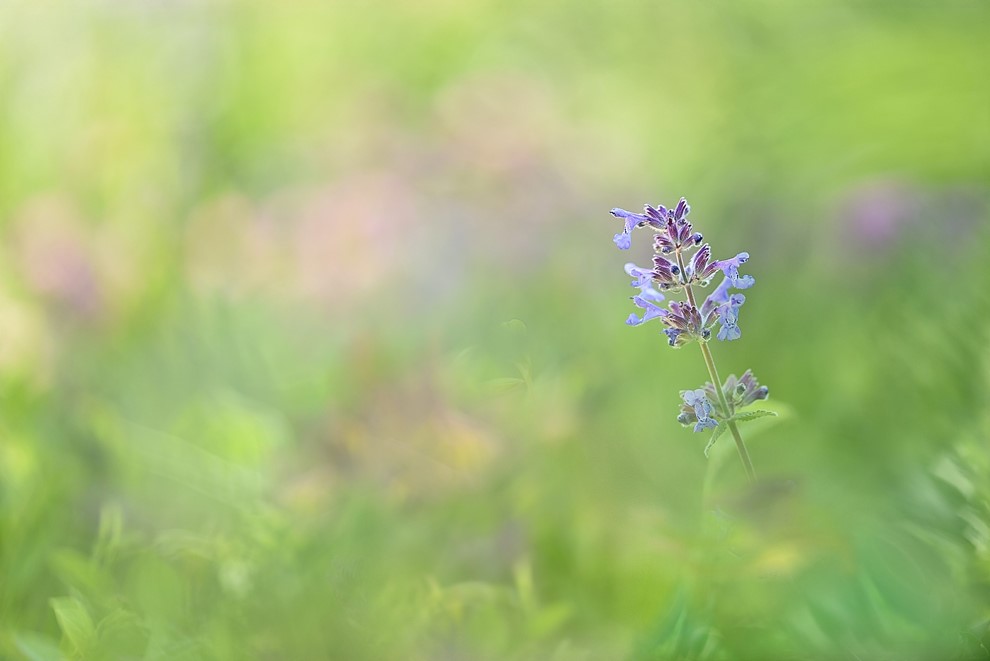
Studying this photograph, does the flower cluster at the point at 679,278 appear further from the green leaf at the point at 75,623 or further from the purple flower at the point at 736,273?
the green leaf at the point at 75,623

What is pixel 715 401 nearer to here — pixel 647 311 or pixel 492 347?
pixel 647 311

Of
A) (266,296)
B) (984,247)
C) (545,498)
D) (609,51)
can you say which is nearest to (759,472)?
(545,498)

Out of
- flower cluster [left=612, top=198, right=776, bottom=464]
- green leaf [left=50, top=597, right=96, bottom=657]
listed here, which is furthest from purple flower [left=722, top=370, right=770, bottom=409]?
green leaf [left=50, top=597, right=96, bottom=657]

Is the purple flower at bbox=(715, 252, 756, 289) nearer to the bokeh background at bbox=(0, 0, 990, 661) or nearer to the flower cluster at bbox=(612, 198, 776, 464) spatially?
the flower cluster at bbox=(612, 198, 776, 464)

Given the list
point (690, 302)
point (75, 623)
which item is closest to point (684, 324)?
point (690, 302)

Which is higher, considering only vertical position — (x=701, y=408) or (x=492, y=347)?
(x=492, y=347)

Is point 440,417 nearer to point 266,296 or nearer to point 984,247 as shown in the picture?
point 266,296

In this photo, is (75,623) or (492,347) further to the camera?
(492,347)

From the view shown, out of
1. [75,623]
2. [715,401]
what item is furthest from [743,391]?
[75,623]

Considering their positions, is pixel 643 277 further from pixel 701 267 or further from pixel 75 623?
pixel 75 623
